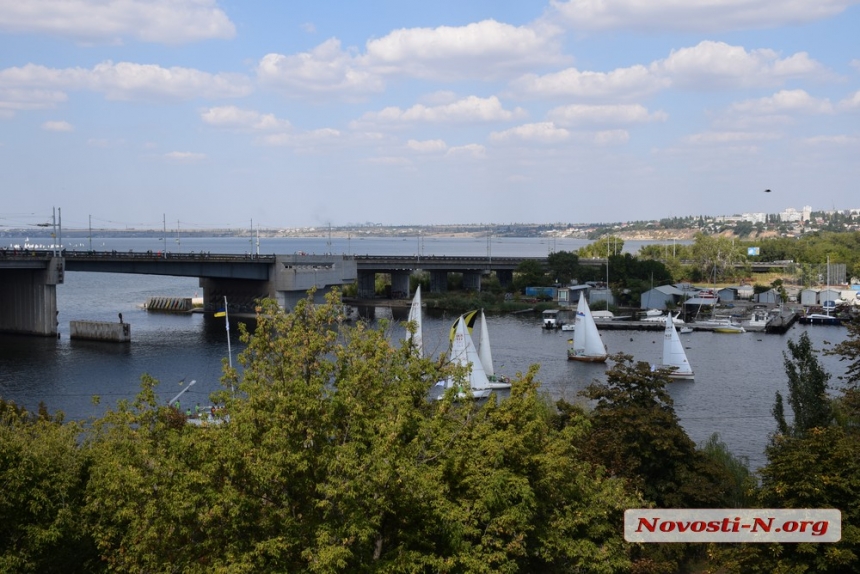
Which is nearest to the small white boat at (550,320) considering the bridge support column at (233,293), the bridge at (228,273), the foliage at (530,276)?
the foliage at (530,276)

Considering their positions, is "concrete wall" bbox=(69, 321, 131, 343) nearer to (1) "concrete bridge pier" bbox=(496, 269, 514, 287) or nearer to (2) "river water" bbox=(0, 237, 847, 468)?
(2) "river water" bbox=(0, 237, 847, 468)

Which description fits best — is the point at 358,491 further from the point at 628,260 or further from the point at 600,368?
the point at 628,260

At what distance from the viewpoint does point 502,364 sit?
50500 mm

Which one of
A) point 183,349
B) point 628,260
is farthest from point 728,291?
point 183,349

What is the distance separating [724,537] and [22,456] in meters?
10.7

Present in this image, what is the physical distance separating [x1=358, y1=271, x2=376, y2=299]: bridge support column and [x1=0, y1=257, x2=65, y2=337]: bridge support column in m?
32.4

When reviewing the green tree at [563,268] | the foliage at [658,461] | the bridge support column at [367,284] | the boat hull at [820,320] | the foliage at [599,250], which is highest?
the foliage at [599,250]

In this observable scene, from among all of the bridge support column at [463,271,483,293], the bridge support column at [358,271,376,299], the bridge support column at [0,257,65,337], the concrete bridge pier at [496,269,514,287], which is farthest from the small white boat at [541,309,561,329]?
the bridge support column at [0,257,65,337]

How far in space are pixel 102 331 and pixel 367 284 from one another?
35225 mm

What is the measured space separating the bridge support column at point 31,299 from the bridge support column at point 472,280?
1623 inches

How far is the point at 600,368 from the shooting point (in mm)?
50625

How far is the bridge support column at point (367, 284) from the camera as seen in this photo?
91.2m

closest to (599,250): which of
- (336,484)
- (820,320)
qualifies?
(820,320)

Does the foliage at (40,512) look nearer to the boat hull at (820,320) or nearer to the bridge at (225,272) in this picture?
the bridge at (225,272)
